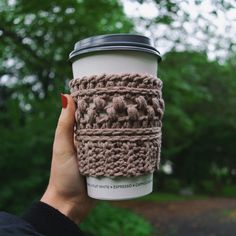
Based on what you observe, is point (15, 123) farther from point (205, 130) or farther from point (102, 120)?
point (205, 130)

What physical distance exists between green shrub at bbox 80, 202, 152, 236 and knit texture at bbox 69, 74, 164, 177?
3.76m

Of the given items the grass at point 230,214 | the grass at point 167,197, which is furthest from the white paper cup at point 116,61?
the grass at point 167,197

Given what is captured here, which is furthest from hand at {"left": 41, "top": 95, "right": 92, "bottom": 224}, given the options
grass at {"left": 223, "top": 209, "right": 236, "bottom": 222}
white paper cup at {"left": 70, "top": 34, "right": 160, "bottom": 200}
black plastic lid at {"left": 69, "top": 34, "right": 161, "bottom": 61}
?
grass at {"left": 223, "top": 209, "right": 236, "bottom": 222}

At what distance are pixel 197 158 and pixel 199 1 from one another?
404 inches

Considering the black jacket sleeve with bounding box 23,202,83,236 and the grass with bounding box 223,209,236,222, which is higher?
the black jacket sleeve with bounding box 23,202,83,236

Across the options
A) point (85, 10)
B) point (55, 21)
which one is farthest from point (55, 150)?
point (55, 21)

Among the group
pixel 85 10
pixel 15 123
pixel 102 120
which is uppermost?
pixel 85 10

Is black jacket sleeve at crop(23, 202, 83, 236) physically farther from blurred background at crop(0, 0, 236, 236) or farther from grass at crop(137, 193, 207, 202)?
grass at crop(137, 193, 207, 202)

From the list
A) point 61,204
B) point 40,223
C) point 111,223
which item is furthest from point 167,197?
point 40,223

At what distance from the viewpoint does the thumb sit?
1172 mm

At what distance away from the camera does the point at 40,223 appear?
1111 millimetres

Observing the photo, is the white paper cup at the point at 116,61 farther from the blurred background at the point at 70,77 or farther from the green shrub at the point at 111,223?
the green shrub at the point at 111,223

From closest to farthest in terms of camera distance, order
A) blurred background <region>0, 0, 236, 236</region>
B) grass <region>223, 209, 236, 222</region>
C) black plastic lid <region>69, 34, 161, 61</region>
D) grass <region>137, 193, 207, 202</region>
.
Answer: black plastic lid <region>69, 34, 161, 61</region>, blurred background <region>0, 0, 236, 236</region>, grass <region>223, 209, 236, 222</region>, grass <region>137, 193, 207, 202</region>

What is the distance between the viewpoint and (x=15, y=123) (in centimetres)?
437
